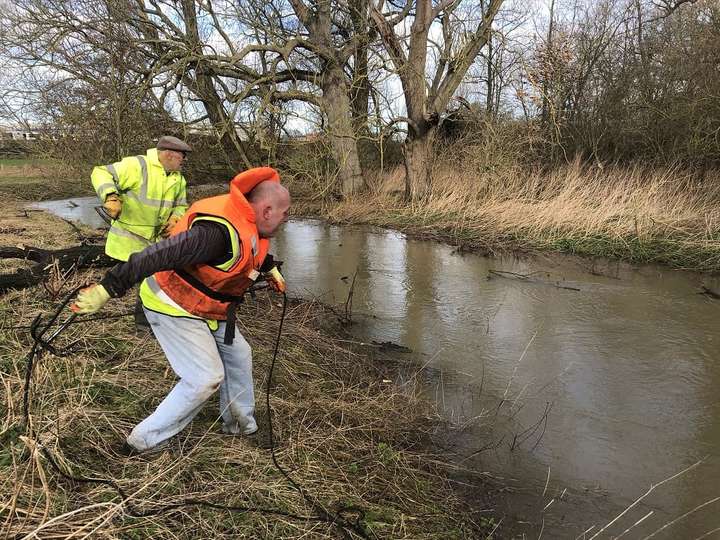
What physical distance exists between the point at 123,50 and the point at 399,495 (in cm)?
920

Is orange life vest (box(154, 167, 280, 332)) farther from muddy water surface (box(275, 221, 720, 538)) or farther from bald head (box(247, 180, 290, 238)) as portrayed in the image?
muddy water surface (box(275, 221, 720, 538))

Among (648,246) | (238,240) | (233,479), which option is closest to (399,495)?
(233,479)

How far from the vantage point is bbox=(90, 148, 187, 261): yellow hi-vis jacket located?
3.93m

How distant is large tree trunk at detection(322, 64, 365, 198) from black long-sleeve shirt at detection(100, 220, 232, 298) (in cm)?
1072

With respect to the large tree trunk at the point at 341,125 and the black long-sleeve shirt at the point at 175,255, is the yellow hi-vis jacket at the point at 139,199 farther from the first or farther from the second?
the large tree trunk at the point at 341,125

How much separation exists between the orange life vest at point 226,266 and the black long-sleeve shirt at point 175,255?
51mm

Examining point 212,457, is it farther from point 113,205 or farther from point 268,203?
point 113,205

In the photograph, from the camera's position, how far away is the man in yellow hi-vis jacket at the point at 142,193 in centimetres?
393

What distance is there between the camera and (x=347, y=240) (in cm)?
1170

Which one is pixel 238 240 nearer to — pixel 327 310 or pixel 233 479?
pixel 233 479

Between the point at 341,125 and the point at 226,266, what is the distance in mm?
11711

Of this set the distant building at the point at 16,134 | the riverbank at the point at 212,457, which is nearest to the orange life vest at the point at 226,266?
the riverbank at the point at 212,457

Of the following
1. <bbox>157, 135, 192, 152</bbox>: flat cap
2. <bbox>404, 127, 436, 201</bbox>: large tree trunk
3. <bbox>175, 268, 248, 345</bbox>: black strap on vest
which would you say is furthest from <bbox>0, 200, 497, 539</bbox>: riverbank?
<bbox>404, 127, 436, 201</bbox>: large tree trunk

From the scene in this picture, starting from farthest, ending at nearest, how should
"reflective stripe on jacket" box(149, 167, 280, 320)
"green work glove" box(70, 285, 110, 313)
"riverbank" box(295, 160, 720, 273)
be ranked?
"riverbank" box(295, 160, 720, 273) → "reflective stripe on jacket" box(149, 167, 280, 320) → "green work glove" box(70, 285, 110, 313)
